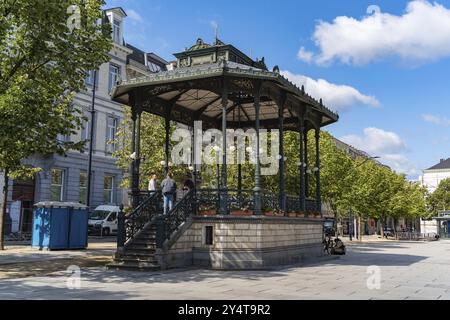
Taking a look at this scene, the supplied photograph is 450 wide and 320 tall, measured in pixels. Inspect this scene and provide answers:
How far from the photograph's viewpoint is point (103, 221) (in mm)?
36000

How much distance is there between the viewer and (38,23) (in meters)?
15.1

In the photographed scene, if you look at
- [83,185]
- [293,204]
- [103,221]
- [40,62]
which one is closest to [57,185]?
[83,185]

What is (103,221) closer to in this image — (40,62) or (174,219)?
(174,219)

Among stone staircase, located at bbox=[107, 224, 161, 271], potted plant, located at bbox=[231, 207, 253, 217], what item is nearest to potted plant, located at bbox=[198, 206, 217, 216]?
potted plant, located at bbox=[231, 207, 253, 217]

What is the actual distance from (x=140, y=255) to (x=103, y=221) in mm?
21423

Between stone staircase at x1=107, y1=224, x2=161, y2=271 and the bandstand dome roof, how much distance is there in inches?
219

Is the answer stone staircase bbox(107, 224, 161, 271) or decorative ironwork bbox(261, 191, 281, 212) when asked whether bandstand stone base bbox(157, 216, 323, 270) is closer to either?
decorative ironwork bbox(261, 191, 281, 212)

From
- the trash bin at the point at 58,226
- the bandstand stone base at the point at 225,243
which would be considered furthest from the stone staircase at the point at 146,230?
the trash bin at the point at 58,226

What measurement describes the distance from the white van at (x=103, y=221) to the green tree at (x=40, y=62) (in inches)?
772

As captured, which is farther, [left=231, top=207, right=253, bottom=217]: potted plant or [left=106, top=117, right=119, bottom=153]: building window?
[left=106, top=117, right=119, bottom=153]: building window

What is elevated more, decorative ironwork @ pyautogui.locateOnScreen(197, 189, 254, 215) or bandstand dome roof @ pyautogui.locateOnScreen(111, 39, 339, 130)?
bandstand dome roof @ pyautogui.locateOnScreen(111, 39, 339, 130)

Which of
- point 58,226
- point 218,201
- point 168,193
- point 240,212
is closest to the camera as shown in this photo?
point 168,193

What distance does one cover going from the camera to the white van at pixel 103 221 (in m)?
35.8

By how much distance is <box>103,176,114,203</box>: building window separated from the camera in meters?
41.3
